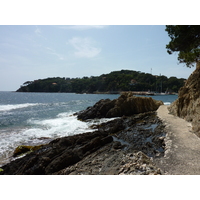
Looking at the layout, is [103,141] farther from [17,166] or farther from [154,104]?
[154,104]

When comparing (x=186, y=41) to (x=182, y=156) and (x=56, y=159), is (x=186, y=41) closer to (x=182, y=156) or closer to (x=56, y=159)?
(x=182, y=156)

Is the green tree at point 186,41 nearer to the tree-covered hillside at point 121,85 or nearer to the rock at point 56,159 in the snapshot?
the rock at point 56,159

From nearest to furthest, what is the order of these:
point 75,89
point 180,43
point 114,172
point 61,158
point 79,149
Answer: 1. point 114,172
2. point 61,158
3. point 79,149
4. point 180,43
5. point 75,89

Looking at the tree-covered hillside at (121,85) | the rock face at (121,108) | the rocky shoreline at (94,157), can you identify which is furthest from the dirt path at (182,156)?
the tree-covered hillside at (121,85)

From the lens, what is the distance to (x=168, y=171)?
493 centimetres

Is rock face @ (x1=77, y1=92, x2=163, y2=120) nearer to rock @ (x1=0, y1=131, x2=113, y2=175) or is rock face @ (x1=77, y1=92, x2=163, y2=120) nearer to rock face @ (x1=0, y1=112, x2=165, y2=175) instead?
rock face @ (x1=0, y1=112, x2=165, y2=175)

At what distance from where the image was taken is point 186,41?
11.5m

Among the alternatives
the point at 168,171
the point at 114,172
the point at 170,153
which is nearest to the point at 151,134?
the point at 170,153

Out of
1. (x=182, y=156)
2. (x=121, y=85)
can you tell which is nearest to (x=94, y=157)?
(x=182, y=156)

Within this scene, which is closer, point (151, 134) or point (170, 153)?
point (170, 153)

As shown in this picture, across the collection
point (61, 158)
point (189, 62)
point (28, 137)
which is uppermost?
point (189, 62)

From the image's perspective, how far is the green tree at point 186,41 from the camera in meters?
10.6

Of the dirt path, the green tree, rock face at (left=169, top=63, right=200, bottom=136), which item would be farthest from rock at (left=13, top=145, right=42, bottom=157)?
the green tree

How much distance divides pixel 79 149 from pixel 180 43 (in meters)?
12.0
